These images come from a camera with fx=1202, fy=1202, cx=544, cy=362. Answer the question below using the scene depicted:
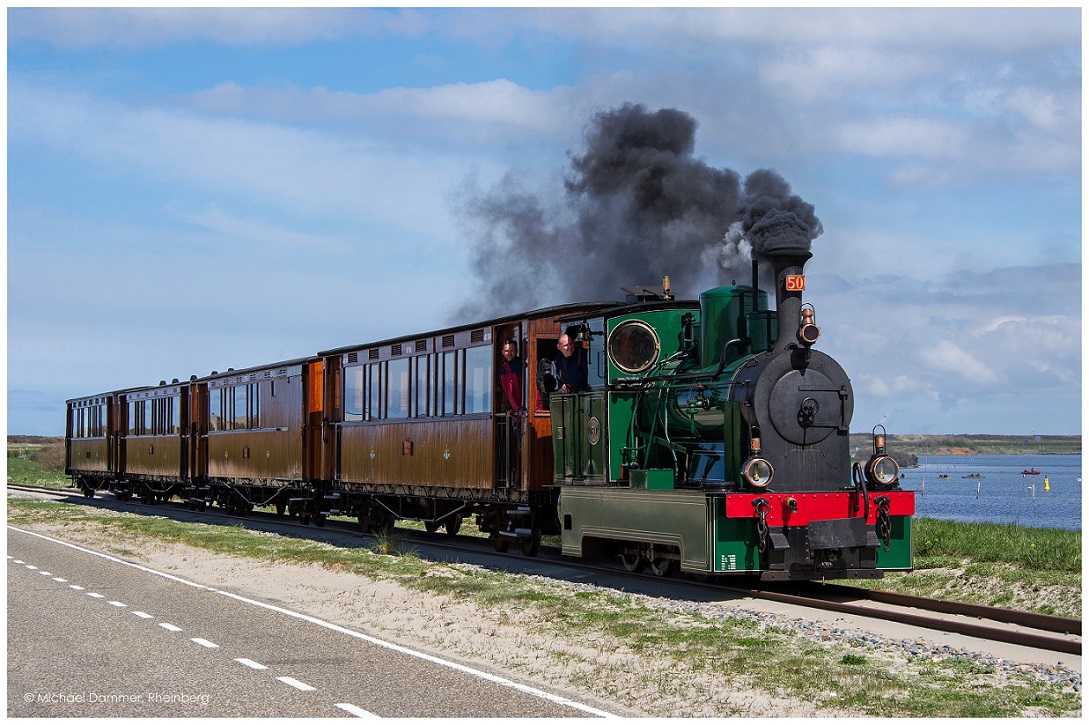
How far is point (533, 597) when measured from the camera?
12922 mm

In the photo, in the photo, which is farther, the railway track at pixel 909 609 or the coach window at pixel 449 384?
the coach window at pixel 449 384

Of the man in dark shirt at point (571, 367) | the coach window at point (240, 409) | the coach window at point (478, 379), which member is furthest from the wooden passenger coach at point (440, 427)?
the coach window at point (240, 409)

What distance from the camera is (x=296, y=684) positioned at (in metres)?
8.26

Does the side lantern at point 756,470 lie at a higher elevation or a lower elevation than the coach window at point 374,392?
lower

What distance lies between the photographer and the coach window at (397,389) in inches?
795

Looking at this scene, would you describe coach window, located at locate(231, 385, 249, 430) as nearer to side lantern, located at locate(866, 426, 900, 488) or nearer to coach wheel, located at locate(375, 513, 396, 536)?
coach wheel, located at locate(375, 513, 396, 536)

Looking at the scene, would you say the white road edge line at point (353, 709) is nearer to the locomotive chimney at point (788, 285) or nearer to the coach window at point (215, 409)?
the locomotive chimney at point (788, 285)

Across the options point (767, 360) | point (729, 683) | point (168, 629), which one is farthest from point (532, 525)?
point (729, 683)

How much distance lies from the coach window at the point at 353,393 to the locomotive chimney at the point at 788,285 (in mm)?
11018

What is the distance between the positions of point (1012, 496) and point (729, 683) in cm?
6851

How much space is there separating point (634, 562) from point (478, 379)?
172 inches
